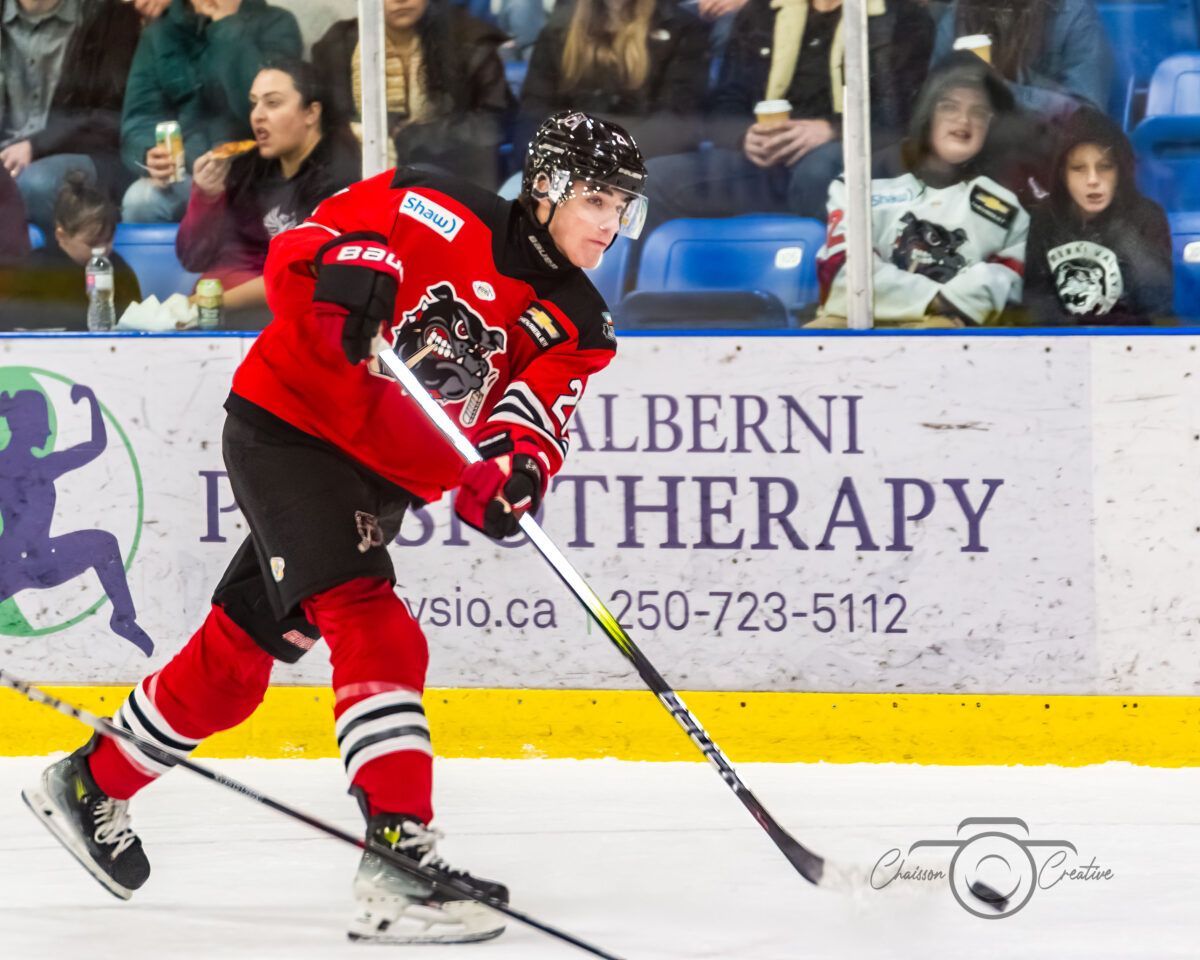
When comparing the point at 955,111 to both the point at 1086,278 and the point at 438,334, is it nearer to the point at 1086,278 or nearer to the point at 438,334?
the point at 1086,278

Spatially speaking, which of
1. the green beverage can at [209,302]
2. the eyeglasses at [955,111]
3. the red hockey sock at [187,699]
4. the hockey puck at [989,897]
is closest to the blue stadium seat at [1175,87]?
the eyeglasses at [955,111]

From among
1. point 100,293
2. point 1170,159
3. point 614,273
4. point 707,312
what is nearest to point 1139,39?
point 1170,159

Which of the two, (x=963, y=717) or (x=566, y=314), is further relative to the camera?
(x=963, y=717)

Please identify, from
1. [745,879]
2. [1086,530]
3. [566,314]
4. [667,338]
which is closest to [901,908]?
[745,879]

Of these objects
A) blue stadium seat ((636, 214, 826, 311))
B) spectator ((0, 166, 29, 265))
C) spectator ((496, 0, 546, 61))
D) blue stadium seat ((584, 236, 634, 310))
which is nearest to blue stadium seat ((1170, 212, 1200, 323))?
blue stadium seat ((636, 214, 826, 311))

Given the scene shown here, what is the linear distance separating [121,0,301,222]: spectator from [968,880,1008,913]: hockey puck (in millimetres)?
2329

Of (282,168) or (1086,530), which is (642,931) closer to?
(1086,530)

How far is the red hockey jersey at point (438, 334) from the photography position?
236cm

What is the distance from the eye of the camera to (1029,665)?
3.28 meters

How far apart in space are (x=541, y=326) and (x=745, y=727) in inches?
48.3

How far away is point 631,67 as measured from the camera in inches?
142

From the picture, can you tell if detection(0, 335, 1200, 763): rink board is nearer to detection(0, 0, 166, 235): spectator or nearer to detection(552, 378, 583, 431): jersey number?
detection(0, 0, 166, 235): spectator

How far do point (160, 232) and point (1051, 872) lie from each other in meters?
2.38

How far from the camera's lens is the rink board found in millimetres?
3254
